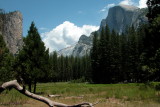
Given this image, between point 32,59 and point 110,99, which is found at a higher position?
point 32,59

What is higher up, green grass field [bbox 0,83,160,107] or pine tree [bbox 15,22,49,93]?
pine tree [bbox 15,22,49,93]

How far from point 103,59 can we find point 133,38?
12.6 metres

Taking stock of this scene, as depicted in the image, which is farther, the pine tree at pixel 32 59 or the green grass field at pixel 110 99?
the pine tree at pixel 32 59

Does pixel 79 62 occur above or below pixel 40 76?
above

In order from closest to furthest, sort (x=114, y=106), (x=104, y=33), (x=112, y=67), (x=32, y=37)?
1. (x=114, y=106)
2. (x=32, y=37)
3. (x=112, y=67)
4. (x=104, y=33)

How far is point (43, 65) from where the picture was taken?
92.9 ft

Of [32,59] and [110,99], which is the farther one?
[32,59]

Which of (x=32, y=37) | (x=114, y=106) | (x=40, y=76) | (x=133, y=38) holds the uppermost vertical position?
(x=133, y=38)

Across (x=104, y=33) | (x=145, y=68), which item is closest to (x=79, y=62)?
(x=104, y=33)

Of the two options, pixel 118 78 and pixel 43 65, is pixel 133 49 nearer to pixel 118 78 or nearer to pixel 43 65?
pixel 118 78

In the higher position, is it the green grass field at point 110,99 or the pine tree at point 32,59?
the pine tree at point 32,59

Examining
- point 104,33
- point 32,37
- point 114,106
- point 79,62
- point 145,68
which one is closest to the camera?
point 114,106

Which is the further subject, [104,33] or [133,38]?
[104,33]

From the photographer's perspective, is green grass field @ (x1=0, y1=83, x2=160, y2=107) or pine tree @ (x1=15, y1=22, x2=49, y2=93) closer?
green grass field @ (x1=0, y1=83, x2=160, y2=107)
